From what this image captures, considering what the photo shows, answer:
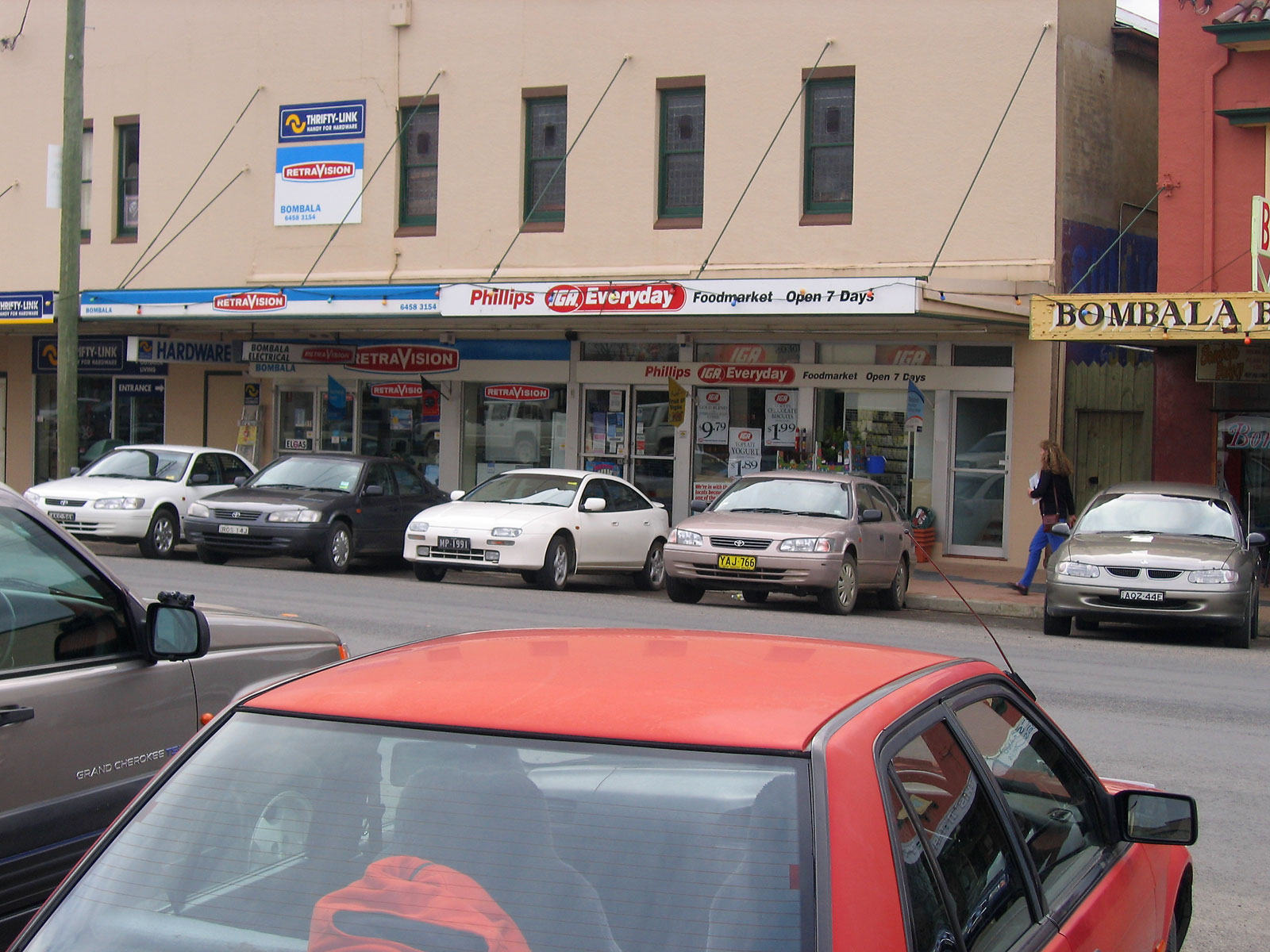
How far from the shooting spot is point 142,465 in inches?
785

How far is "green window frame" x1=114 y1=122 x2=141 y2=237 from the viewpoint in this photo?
2714 cm

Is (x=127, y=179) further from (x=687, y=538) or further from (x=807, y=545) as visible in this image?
(x=807, y=545)

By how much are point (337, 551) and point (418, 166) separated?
8.81m

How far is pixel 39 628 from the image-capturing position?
4.14 metres

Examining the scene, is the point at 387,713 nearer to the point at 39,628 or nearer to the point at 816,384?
the point at 39,628

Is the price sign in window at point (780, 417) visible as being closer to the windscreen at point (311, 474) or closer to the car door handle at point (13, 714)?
the windscreen at point (311, 474)

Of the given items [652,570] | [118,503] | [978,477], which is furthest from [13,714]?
[978,477]

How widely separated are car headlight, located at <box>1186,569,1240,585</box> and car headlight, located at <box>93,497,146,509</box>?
530 inches

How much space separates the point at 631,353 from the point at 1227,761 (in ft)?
51.3

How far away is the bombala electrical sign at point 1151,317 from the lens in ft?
51.8

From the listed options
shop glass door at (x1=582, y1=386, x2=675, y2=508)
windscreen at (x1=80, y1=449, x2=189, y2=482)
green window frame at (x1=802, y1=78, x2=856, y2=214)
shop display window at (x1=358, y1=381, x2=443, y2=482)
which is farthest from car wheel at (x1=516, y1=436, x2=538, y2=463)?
green window frame at (x1=802, y1=78, x2=856, y2=214)

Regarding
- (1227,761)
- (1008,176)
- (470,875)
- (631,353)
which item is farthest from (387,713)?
(631,353)

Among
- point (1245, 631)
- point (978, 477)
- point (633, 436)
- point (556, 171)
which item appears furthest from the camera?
point (633, 436)

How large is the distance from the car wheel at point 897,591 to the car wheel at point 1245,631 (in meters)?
3.73
